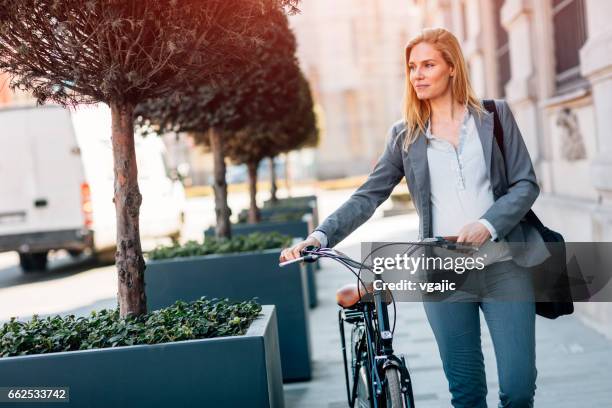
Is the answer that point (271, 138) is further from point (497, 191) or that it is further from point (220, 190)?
point (497, 191)

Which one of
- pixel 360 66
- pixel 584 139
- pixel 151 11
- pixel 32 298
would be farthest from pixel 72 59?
pixel 360 66

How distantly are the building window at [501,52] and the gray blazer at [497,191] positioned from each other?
971cm

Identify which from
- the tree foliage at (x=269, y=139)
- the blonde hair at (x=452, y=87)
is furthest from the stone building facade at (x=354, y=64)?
the blonde hair at (x=452, y=87)

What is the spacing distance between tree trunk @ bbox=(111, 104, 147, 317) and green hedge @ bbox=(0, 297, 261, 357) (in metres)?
0.17

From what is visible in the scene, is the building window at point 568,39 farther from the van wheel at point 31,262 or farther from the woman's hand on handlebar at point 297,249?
the van wheel at point 31,262

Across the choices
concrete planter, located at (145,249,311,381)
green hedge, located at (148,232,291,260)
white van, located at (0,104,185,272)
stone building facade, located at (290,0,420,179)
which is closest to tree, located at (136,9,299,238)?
green hedge, located at (148,232,291,260)

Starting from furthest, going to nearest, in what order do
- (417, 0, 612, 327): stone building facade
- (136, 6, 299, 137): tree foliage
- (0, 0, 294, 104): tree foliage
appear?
(136, 6, 299, 137): tree foliage < (417, 0, 612, 327): stone building facade < (0, 0, 294, 104): tree foliage

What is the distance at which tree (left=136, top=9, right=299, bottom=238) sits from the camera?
8.67 metres

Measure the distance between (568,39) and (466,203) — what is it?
20.8 feet

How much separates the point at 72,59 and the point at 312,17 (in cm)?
6070

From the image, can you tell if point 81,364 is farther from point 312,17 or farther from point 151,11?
point 312,17

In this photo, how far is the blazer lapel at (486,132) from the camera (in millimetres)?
3506

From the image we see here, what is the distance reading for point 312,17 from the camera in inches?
2522

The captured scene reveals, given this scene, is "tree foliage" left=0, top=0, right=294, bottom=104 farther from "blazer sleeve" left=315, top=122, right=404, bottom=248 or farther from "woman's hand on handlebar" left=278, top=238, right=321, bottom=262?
"woman's hand on handlebar" left=278, top=238, right=321, bottom=262
